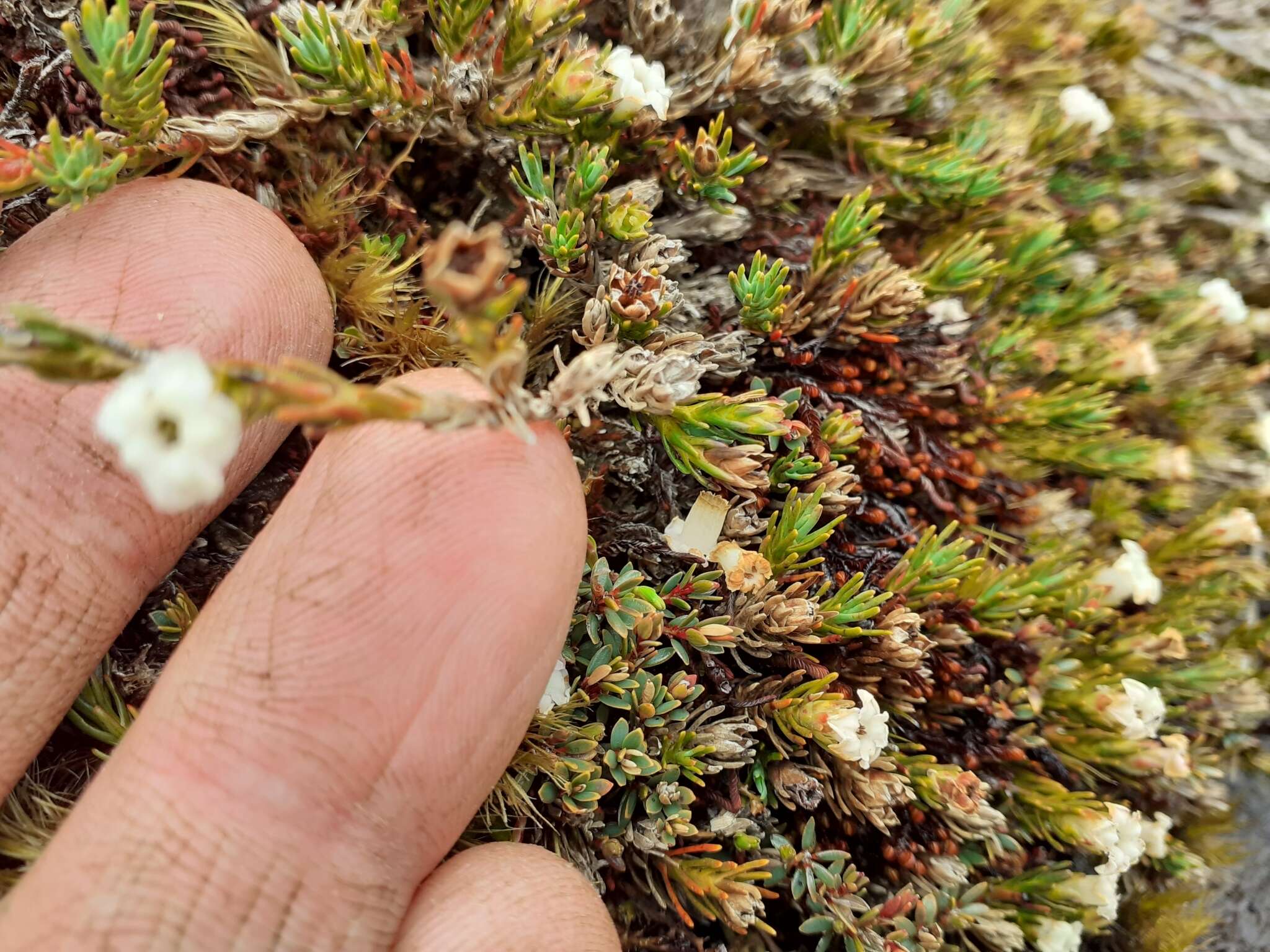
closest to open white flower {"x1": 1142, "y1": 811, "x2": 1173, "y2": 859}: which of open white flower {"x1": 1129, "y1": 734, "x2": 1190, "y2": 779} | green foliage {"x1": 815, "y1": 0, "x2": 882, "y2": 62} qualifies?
open white flower {"x1": 1129, "y1": 734, "x2": 1190, "y2": 779}

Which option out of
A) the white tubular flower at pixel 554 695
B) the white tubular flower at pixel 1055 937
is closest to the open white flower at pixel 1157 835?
the white tubular flower at pixel 1055 937

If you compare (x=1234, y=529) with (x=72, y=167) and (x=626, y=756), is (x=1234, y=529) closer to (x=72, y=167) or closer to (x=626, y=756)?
(x=626, y=756)

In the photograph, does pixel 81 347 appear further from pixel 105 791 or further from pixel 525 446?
pixel 105 791

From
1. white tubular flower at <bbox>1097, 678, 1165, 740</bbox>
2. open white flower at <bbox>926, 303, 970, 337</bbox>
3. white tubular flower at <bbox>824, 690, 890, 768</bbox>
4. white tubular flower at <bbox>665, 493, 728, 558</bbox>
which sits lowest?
white tubular flower at <bbox>1097, 678, 1165, 740</bbox>

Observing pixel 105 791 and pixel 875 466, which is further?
pixel 875 466

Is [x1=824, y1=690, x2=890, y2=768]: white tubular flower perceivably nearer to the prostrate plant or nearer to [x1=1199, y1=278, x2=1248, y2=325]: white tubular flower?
the prostrate plant

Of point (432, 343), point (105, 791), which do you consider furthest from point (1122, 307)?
point (105, 791)

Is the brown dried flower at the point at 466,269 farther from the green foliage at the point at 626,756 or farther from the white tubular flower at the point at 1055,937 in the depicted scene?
the white tubular flower at the point at 1055,937
